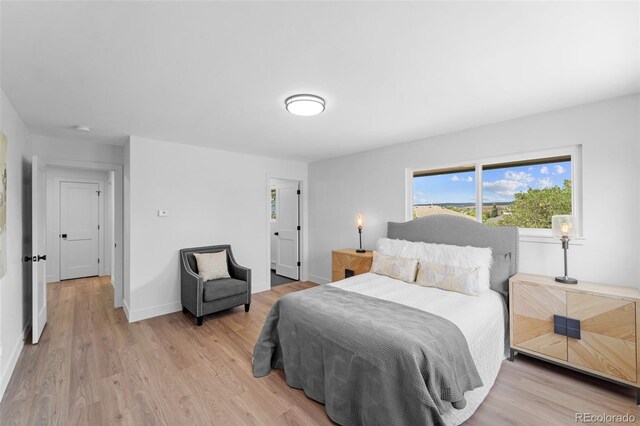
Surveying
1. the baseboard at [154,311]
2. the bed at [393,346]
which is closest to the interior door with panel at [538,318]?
the bed at [393,346]

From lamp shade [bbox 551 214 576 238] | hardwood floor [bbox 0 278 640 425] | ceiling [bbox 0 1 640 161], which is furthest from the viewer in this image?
lamp shade [bbox 551 214 576 238]

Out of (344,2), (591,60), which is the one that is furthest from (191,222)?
(591,60)

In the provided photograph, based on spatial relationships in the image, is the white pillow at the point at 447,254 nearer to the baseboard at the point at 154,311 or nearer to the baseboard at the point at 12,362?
the baseboard at the point at 154,311

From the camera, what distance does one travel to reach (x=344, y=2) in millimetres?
1360

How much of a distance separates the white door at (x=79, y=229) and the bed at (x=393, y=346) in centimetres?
550

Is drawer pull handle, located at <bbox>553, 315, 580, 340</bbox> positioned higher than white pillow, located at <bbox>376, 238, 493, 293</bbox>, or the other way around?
white pillow, located at <bbox>376, 238, 493, 293</bbox>

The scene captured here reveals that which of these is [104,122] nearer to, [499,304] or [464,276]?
[464,276]

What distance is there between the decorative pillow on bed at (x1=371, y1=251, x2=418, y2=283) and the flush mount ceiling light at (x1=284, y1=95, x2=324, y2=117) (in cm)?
188

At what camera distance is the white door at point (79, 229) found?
221 inches

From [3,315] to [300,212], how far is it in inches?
162

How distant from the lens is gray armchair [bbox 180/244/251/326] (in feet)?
11.4

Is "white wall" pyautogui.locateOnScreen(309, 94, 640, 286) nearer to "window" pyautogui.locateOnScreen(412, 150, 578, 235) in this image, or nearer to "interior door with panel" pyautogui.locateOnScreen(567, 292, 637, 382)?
"window" pyautogui.locateOnScreen(412, 150, 578, 235)

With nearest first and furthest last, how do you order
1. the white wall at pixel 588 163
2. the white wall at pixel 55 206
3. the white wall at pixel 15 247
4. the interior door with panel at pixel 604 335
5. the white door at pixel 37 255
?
the interior door with panel at pixel 604 335 → the white wall at pixel 15 247 → the white wall at pixel 588 163 → the white door at pixel 37 255 → the white wall at pixel 55 206

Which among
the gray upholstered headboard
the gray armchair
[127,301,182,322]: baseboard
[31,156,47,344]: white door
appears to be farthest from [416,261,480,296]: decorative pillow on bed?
[31,156,47,344]: white door
